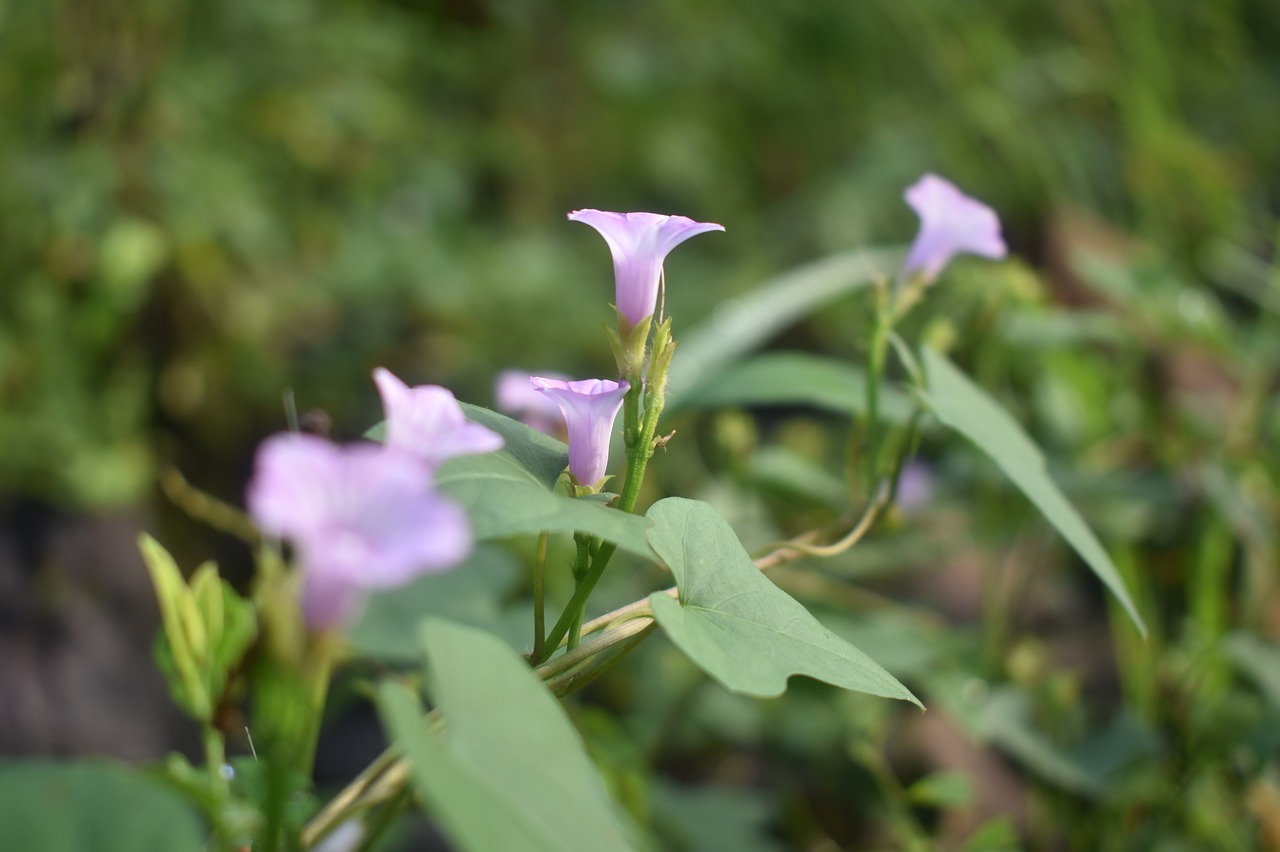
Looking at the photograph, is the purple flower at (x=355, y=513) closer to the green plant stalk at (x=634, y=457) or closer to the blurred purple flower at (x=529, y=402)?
the green plant stalk at (x=634, y=457)

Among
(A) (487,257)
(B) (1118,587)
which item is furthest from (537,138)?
(B) (1118,587)

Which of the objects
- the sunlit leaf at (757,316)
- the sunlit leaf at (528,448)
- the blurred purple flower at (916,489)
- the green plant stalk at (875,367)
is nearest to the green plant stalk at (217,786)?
the sunlit leaf at (528,448)

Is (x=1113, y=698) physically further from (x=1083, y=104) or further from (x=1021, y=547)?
(x=1083, y=104)

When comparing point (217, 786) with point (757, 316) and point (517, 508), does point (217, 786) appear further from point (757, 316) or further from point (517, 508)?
point (757, 316)

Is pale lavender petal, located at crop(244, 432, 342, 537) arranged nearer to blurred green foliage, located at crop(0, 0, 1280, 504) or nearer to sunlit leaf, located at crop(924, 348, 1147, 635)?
sunlit leaf, located at crop(924, 348, 1147, 635)

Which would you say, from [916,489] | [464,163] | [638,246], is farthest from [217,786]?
[464,163]

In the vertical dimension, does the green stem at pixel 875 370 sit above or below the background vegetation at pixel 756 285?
above

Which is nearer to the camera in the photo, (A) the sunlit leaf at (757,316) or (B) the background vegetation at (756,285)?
(B) the background vegetation at (756,285)
